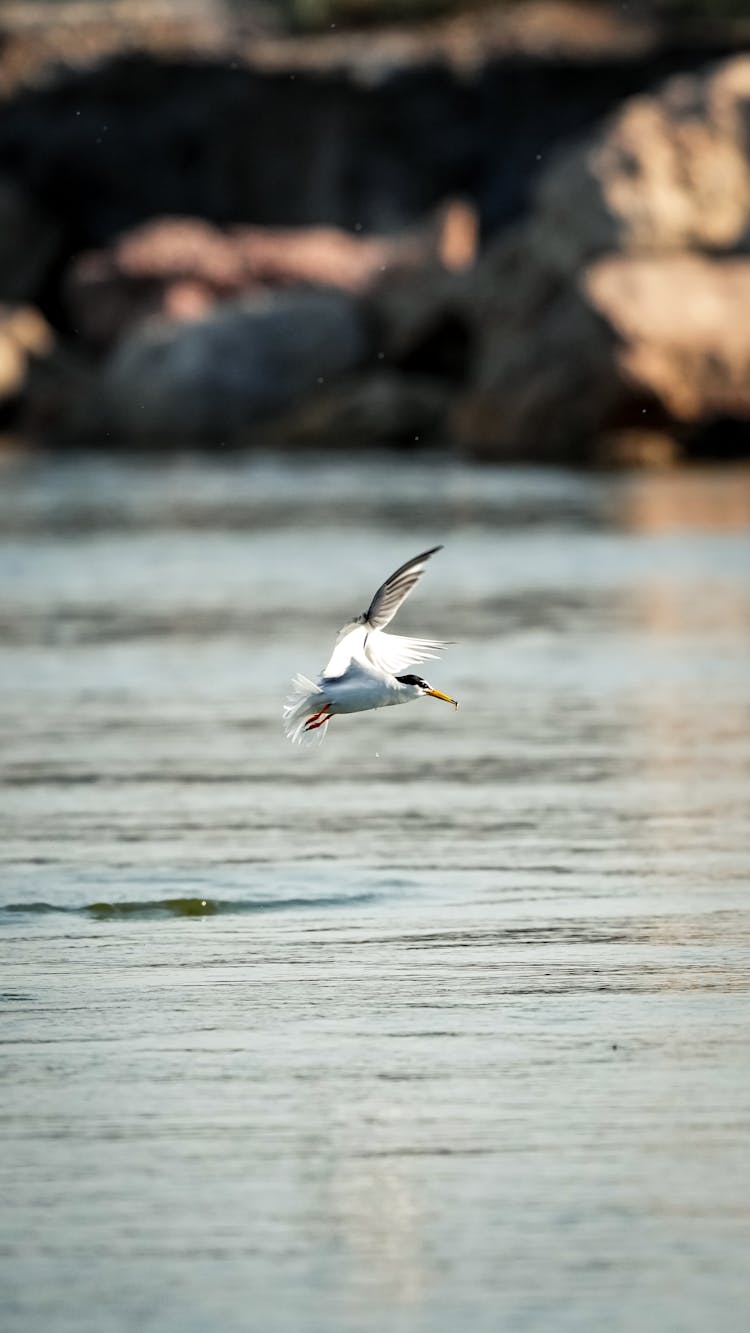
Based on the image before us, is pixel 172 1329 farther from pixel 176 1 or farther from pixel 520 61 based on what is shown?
pixel 176 1

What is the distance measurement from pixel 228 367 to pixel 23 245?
15060mm

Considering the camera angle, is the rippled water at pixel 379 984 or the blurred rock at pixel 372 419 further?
the blurred rock at pixel 372 419

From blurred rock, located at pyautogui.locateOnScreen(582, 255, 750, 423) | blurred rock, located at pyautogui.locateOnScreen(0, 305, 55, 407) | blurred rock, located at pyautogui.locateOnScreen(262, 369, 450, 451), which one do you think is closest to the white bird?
blurred rock, located at pyautogui.locateOnScreen(582, 255, 750, 423)

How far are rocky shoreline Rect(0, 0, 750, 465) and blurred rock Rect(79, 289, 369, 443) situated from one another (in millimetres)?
39

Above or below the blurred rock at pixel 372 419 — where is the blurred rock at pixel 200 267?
above

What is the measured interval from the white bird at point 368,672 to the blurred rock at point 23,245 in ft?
137

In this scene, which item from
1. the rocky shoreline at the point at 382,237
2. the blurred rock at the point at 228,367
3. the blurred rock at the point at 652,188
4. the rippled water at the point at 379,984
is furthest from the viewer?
the blurred rock at the point at 228,367

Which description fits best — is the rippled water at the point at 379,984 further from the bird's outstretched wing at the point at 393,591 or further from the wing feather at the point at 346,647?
the bird's outstretched wing at the point at 393,591

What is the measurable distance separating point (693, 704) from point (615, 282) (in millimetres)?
17145

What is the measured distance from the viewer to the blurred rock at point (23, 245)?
48.6 meters

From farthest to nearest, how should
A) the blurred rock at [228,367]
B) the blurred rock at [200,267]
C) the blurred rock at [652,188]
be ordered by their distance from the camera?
the blurred rock at [200,267] < the blurred rock at [228,367] < the blurred rock at [652,188]

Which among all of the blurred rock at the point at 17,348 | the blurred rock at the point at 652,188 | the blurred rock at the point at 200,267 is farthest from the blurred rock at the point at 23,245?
the blurred rock at the point at 652,188

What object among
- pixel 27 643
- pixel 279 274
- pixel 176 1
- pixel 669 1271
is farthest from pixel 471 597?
pixel 176 1

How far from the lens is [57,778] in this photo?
987 cm
